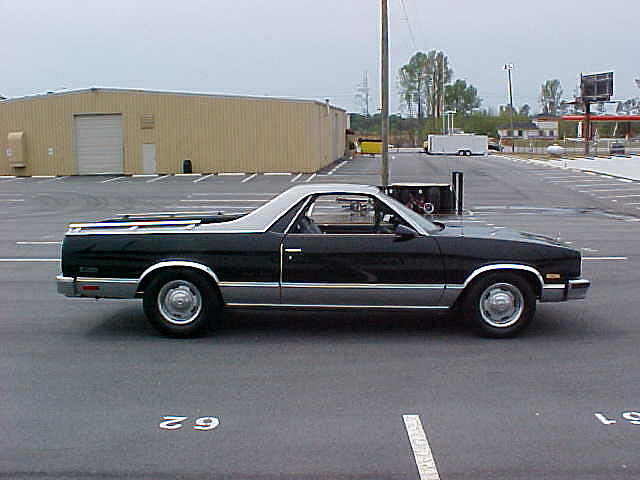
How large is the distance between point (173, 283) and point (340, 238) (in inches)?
65.6

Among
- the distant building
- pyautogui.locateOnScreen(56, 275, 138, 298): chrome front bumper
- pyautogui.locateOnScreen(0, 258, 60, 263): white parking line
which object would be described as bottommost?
pyautogui.locateOnScreen(0, 258, 60, 263): white parking line

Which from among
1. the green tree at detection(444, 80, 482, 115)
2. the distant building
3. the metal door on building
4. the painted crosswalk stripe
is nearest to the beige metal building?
the metal door on building

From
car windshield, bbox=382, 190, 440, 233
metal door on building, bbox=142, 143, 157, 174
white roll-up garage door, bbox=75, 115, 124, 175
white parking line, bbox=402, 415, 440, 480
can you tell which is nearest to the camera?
white parking line, bbox=402, 415, 440, 480

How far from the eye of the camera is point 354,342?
7770mm

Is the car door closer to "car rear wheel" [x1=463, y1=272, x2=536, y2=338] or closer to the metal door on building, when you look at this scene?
"car rear wheel" [x1=463, y1=272, x2=536, y2=338]

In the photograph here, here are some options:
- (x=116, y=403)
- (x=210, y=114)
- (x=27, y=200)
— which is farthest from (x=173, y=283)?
(x=210, y=114)

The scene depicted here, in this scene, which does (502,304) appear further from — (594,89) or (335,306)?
(594,89)

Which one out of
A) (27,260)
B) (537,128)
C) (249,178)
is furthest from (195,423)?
(537,128)

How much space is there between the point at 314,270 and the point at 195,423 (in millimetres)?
2483

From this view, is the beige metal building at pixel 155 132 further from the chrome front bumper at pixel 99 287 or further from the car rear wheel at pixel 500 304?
the car rear wheel at pixel 500 304

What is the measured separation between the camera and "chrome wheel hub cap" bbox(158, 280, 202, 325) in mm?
7809

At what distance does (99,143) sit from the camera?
4425 cm

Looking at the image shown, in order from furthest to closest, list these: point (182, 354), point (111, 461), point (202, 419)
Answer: point (182, 354)
point (202, 419)
point (111, 461)

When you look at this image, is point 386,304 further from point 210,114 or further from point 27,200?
point 210,114
